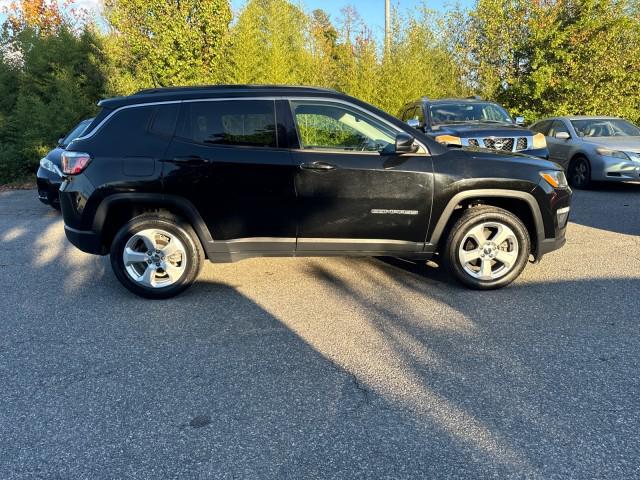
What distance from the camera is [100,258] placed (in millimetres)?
5895

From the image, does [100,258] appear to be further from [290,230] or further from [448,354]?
[448,354]

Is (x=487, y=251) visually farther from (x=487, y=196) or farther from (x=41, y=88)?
(x=41, y=88)

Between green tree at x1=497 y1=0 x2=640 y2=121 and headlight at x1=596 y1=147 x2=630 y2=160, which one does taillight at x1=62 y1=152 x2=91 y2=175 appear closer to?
headlight at x1=596 y1=147 x2=630 y2=160

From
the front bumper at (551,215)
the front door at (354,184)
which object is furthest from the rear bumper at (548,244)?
the front door at (354,184)

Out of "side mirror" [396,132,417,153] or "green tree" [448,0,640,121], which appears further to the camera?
"green tree" [448,0,640,121]

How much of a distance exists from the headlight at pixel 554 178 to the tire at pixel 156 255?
11.0 ft

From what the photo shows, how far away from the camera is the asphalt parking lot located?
242 cm

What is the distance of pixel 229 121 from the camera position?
4.38m

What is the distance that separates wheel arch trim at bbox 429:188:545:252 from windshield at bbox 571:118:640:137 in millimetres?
7406

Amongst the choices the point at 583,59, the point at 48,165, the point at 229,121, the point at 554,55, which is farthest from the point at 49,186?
the point at 583,59

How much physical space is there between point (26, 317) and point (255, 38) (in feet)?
33.5

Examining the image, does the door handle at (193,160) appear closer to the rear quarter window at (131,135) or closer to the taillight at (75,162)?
the rear quarter window at (131,135)

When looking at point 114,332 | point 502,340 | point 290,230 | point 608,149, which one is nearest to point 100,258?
point 114,332

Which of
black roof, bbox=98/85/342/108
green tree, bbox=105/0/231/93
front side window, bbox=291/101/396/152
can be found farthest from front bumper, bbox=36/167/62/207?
green tree, bbox=105/0/231/93
